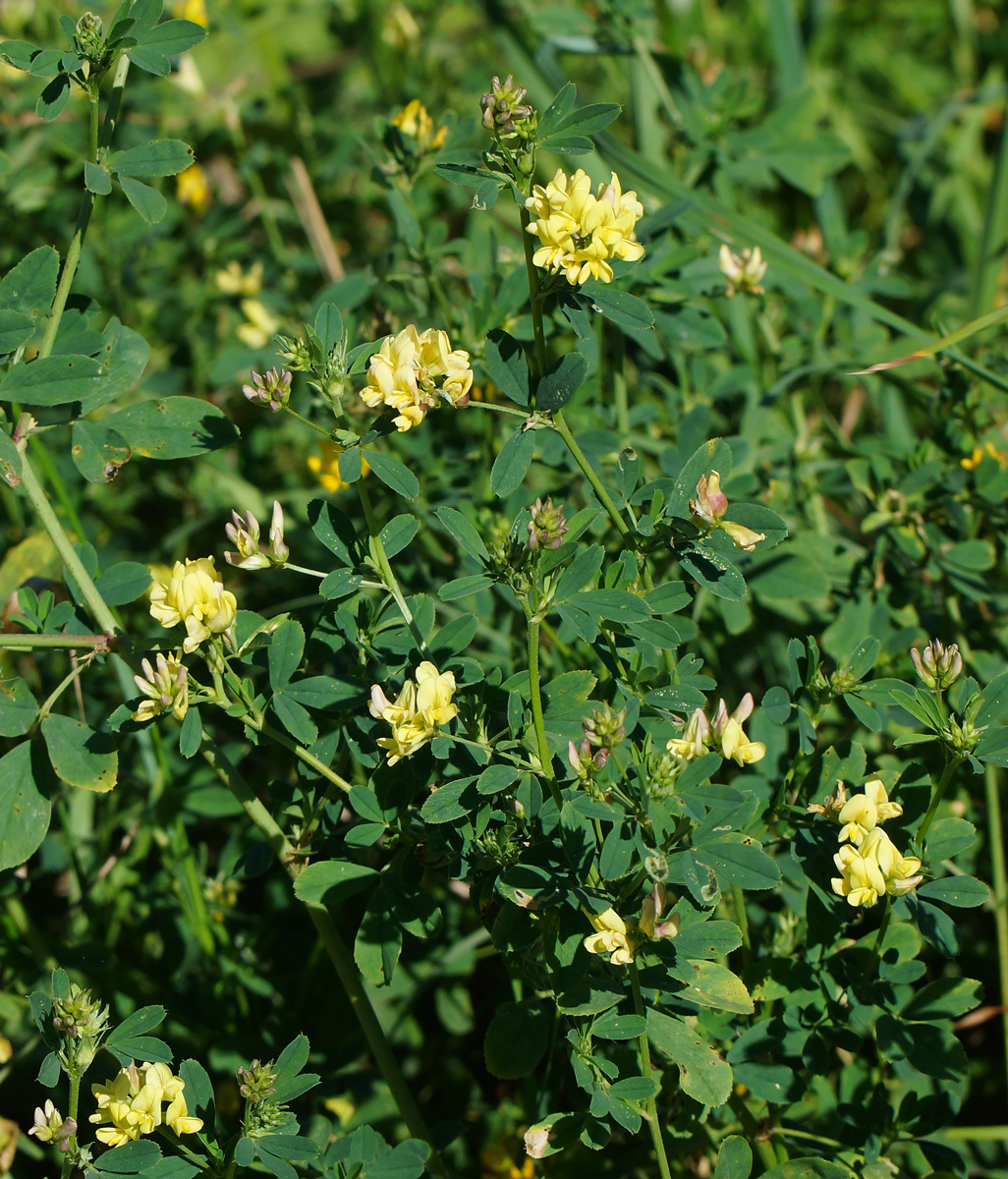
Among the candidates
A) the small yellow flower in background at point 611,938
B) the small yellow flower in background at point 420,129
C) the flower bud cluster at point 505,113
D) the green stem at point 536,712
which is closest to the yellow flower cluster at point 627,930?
the small yellow flower in background at point 611,938

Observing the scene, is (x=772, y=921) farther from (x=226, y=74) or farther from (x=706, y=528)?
(x=226, y=74)

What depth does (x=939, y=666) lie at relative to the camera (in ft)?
5.11

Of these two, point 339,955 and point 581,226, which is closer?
point 581,226

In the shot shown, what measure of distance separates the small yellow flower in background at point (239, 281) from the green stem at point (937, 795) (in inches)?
82.8

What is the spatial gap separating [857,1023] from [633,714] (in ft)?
2.15

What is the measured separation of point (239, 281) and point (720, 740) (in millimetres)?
1948

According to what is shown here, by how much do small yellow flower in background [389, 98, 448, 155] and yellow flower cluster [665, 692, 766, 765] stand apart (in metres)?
1.40

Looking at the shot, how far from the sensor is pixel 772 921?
180cm

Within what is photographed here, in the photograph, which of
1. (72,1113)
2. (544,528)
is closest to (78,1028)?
(72,1113)

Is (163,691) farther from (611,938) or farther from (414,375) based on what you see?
(611,938)

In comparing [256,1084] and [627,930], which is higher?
[627,930]

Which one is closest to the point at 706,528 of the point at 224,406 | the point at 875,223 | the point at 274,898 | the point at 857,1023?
the point at 857,1023

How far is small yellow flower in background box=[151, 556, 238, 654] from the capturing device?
143cm

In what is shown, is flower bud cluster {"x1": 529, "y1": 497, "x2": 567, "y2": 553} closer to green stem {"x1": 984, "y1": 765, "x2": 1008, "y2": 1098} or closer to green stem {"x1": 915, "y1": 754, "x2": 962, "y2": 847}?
green stem {"x1": 915, "y1": 754, "x2": 962, "y2": 847}
